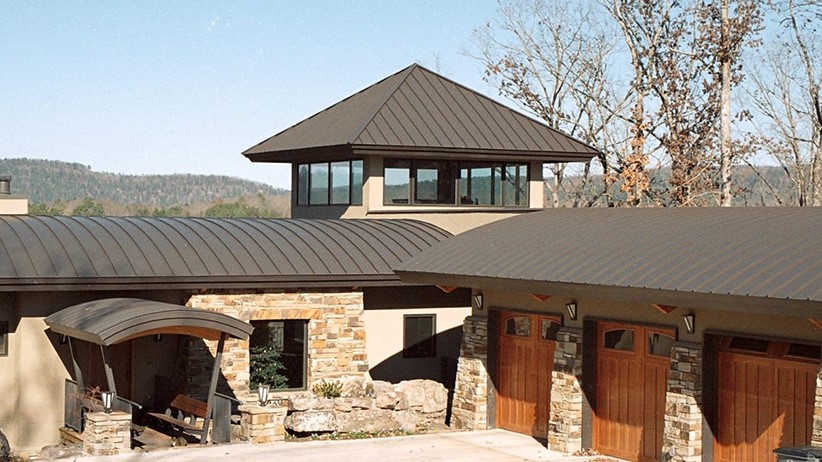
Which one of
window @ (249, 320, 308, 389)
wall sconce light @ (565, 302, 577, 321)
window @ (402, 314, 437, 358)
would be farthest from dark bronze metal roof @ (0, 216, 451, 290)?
wall sconce light @ (565, 302, 577, 321)

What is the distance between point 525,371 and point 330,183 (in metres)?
10.1

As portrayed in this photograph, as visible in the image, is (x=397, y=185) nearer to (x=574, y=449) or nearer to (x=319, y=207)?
(x=319, y=207)

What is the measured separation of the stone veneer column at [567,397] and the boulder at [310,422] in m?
4.23

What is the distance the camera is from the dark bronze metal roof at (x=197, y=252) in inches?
830

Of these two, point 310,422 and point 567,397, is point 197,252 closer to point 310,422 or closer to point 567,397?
point 310,422

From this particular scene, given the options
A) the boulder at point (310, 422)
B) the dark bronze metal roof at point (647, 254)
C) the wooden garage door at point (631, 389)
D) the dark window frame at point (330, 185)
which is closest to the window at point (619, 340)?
the wooden garage door at point (631, 389)

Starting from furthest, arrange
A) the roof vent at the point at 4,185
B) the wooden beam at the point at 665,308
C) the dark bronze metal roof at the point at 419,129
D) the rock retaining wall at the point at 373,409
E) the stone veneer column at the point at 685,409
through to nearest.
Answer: the dark bronze metal roof at the point at 419,129
the roof vent at the point at 4,185
the rock retaining wall at the point at 373,409
the wooden beam at the point at 665,308
the stone veneer column at the point at 685,409

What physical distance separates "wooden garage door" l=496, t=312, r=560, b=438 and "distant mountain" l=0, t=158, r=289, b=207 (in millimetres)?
87395

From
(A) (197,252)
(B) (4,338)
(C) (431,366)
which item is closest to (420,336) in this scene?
(C) (431,366)

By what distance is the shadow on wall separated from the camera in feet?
81.8

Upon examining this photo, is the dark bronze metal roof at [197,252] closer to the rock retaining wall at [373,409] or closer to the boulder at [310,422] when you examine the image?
the rock retaining wall at [373,409]

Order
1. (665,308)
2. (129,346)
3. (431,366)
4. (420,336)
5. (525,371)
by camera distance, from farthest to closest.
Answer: (431,366) < (420,336) < (129,346) < (525,371) < (665,308)

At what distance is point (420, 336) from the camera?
25.3 metres

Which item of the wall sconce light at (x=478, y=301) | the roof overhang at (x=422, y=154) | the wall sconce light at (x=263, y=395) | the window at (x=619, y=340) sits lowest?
the wall sconce light at (x=263, y=395)
